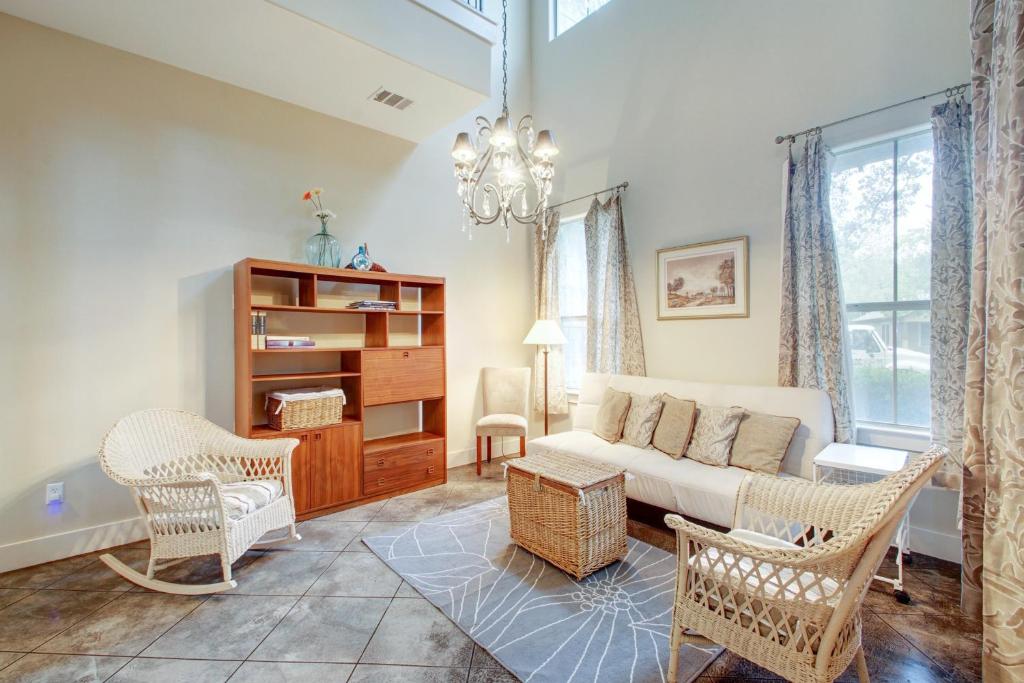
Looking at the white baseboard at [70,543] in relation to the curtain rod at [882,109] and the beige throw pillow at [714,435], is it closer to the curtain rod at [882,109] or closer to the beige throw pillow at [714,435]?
the beige throw pillow at [714,435]

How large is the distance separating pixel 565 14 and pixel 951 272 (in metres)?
4.47

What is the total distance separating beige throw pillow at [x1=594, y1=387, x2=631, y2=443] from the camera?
3557 mm

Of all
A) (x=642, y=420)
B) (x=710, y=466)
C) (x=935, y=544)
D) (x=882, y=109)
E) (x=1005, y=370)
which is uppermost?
(x=882, y=109)

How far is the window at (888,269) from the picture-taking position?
8.82 feet

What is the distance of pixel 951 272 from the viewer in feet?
7.85

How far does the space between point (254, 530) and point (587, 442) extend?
2306 millimetres

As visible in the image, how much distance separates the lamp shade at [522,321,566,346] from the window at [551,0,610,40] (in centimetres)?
317

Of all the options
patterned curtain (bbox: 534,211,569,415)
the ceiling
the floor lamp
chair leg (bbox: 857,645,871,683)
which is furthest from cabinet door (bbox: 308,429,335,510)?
chair leg (bbox: 857,645,871,683)

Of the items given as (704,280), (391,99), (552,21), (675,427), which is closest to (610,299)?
(704,280)

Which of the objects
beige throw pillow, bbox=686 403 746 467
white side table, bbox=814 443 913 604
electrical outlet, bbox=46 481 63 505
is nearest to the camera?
white side table, bbox=814 443 913 604

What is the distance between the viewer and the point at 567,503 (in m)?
2.39

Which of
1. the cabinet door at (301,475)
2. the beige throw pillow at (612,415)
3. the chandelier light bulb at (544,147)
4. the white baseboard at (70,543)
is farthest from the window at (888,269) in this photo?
the white baseboard at (70,543)

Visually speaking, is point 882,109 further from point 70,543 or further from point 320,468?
point 70,543

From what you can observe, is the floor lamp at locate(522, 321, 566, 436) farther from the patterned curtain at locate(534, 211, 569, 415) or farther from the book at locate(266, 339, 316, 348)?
the book at locate(266, 339, 316, 348)
